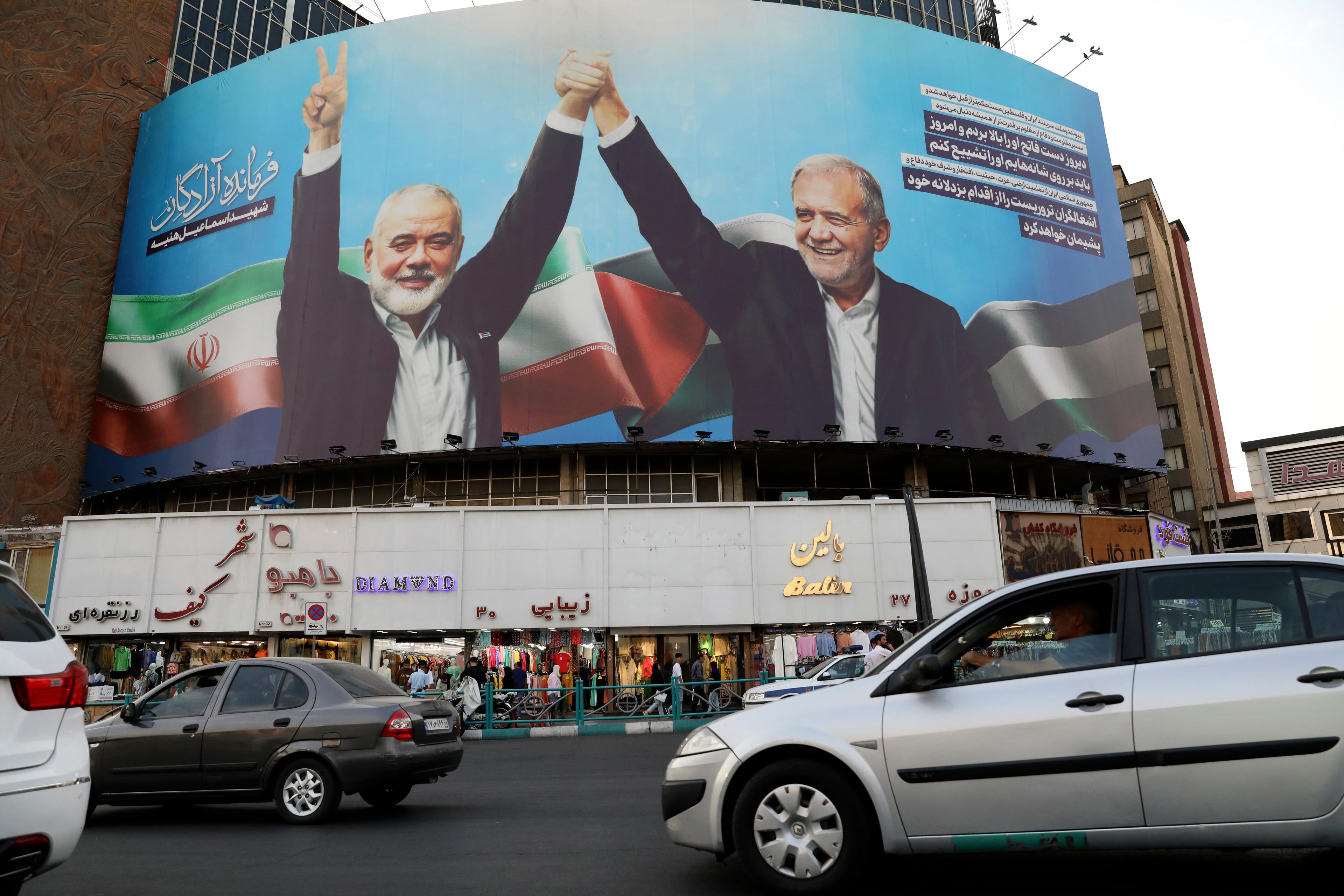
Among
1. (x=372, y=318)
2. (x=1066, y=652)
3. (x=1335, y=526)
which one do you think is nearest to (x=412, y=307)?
(x=372, y=318)

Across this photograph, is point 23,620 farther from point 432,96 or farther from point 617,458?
point 432,96

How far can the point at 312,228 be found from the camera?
1368 inches

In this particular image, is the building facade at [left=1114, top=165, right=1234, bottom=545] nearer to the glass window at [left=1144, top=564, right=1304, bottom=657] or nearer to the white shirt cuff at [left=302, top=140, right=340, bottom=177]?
the white shirt cuff at [left=302, top=140, right=340, bottom=177]

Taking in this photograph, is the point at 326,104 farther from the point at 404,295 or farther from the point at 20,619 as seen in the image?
the point at 20,619

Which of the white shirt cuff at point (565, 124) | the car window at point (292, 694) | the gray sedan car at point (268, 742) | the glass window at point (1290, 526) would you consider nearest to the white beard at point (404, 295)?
the white shirt cuff at point (565, 124)

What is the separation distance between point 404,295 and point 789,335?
1421 cm

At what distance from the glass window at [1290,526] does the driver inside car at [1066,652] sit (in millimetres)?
51916

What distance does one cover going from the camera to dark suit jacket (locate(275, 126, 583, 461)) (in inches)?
1252

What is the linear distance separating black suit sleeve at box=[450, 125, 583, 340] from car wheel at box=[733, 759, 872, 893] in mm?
28906

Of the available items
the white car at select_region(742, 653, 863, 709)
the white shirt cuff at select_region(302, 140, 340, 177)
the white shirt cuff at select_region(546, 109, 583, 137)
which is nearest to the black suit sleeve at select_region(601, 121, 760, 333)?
the white shirt cuff at select_region(546, 109, 583, 137)

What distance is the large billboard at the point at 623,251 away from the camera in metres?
31.6

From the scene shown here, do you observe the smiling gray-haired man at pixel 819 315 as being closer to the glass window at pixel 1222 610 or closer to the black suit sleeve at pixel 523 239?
the black suit sleeve at pixel 523 239

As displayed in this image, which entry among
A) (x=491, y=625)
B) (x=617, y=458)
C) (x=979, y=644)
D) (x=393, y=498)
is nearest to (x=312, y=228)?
Result: (x=393, y=498)

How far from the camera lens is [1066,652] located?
4.31 meters
